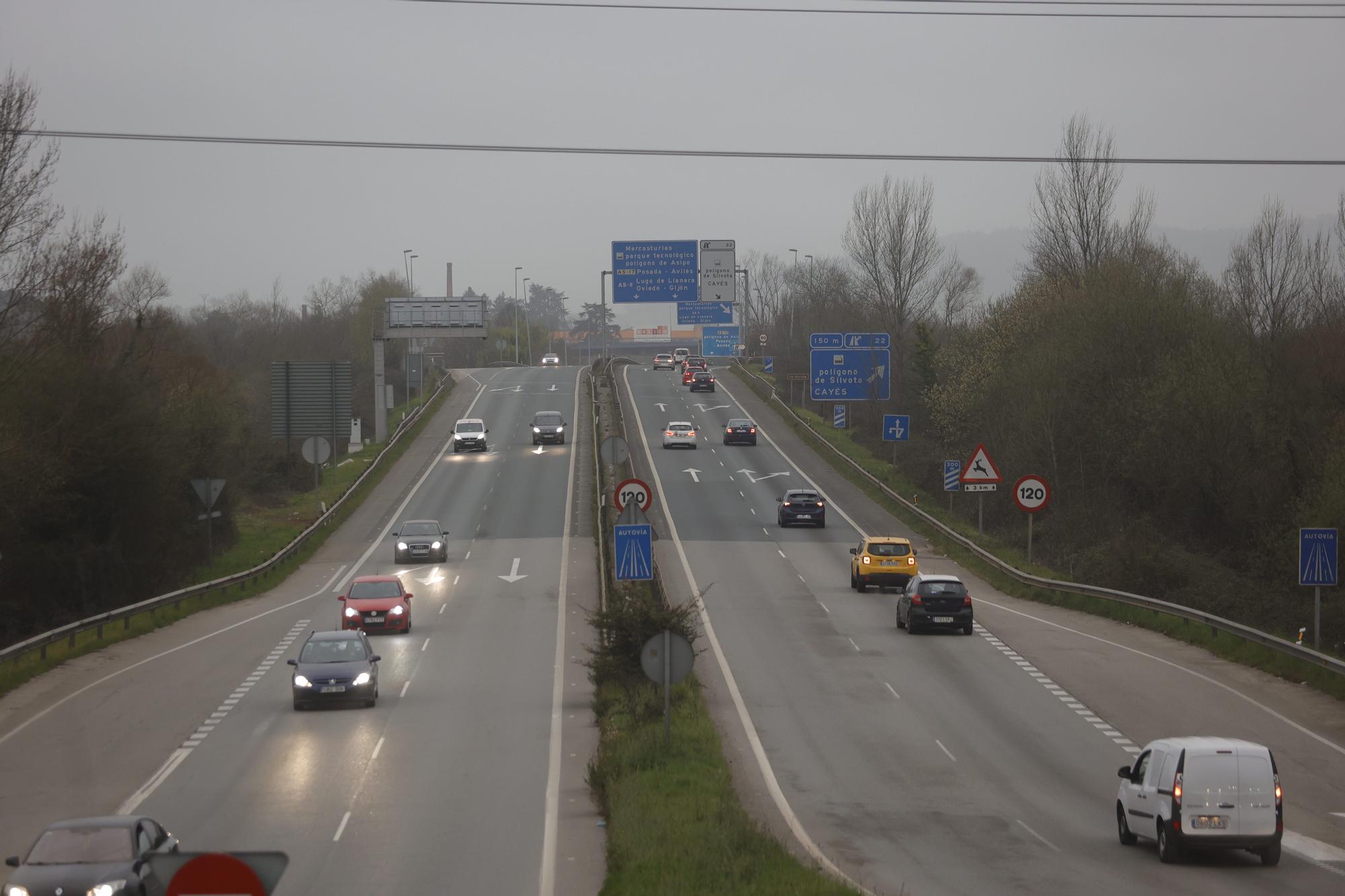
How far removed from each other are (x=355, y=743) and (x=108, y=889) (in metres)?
9.19

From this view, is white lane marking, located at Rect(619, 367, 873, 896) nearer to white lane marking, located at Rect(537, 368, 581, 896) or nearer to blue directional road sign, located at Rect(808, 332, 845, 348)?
white lane marking, located at Rect(537, 368, 581, 896)

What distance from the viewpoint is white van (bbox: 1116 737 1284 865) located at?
46.7ft

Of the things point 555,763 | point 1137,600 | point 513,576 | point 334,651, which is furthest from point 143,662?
point 1137,600

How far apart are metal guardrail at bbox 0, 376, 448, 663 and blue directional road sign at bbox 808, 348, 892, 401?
21566 millimetres

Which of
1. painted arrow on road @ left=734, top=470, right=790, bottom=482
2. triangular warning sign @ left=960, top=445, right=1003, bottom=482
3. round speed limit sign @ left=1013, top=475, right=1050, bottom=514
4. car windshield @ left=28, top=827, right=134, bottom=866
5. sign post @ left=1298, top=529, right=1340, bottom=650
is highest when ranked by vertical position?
triangular warning sign @ left=960, top=445, right=1003, bottom=482

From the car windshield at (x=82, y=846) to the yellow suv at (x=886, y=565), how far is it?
89.7 feet

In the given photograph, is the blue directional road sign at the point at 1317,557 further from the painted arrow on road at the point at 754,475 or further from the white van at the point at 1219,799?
the painted arrow on road at the point at 754,475

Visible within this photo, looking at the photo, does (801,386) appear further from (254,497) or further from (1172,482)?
(1172,482)

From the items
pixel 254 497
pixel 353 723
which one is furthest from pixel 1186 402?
pixel 254 497

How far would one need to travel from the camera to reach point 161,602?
33844mm

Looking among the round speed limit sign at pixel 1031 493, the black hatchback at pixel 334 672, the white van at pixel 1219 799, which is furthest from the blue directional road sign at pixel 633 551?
the round speed limit sign at pixel 1031 493

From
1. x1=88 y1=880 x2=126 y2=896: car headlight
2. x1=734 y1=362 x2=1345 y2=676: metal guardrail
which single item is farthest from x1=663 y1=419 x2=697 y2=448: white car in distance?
x1=88 y1=880 x2=126 y2=896: car headlight

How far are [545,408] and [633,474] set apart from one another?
2776 cm

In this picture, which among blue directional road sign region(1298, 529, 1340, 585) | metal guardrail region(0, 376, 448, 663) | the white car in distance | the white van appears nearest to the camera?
the white van
